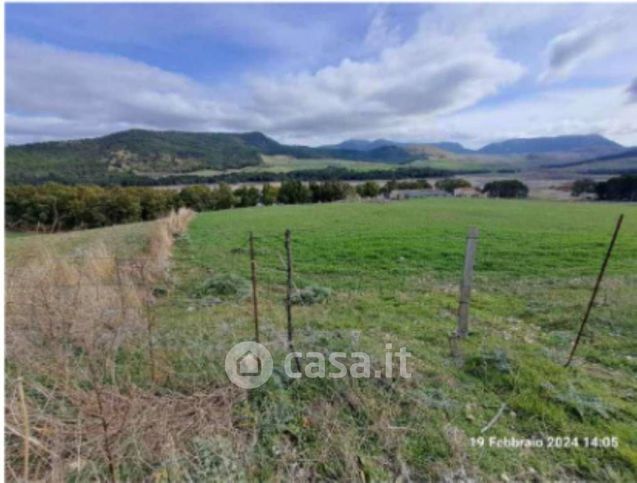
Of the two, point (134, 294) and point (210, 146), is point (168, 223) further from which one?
point (210, 146)

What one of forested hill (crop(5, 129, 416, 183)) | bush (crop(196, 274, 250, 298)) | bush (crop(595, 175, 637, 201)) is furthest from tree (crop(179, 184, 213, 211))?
bush (crop(595, 175, 637, 201))

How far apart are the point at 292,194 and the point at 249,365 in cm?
6482

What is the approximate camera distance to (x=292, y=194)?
2653 inches

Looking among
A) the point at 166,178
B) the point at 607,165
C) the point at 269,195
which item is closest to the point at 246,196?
the point at 269,195

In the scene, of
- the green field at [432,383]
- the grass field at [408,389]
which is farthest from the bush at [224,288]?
the green field at [432,383]

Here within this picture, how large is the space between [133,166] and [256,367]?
112384mm

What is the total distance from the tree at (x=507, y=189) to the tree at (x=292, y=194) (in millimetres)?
40010

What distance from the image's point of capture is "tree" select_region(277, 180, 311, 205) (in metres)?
67.4

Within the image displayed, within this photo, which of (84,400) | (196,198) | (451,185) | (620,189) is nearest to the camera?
(84,400)

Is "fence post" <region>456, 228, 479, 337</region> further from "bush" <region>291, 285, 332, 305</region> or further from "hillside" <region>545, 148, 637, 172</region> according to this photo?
"hillside" <region>545, 148, 637, 172</region>

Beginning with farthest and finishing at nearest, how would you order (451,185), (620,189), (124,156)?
(124,156), (451,185), (620,189)

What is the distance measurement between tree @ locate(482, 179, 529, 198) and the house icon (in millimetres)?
75454

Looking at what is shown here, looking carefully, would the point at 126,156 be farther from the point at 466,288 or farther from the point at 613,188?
the point at 613,188

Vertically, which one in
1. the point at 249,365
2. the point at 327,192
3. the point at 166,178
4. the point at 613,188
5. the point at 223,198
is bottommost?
the point at 223,198
